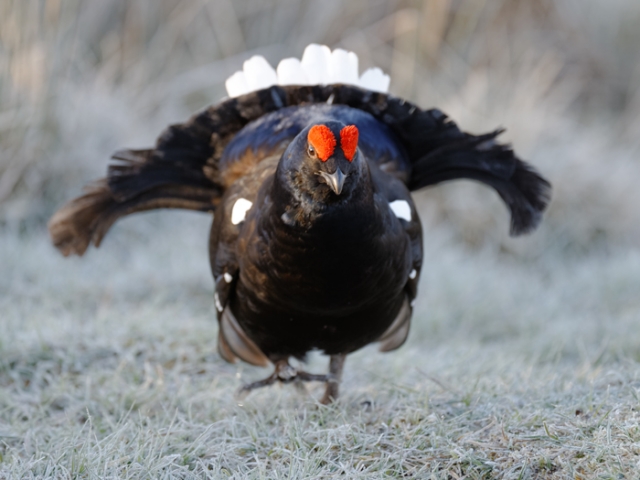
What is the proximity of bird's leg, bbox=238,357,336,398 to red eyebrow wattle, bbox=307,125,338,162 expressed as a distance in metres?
1.16

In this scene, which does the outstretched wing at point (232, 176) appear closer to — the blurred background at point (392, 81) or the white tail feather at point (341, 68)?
the white tail feather at point (341, 68)

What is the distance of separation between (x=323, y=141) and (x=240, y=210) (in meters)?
0.77

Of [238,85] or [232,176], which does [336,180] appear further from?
[238,85]

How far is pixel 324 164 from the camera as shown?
241 cm

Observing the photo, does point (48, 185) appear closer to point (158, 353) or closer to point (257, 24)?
point (158, 353)

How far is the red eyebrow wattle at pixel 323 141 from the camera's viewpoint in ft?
7.84

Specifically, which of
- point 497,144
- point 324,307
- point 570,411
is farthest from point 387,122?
point 570,411

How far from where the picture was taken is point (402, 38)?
8281 millimetres

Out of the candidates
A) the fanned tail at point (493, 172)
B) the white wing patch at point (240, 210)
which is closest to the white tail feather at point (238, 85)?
the white wing patch at point (240, 210)

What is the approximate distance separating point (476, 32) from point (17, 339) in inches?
298

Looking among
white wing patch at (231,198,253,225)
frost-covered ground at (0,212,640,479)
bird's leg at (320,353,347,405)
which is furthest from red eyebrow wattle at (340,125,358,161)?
bird's leg at (320,353,347,405)

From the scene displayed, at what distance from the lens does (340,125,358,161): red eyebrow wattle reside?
2.41 meters

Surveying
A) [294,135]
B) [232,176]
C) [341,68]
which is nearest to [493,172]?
[341,68]

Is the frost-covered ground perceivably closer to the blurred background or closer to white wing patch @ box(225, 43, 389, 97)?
the blurred background
